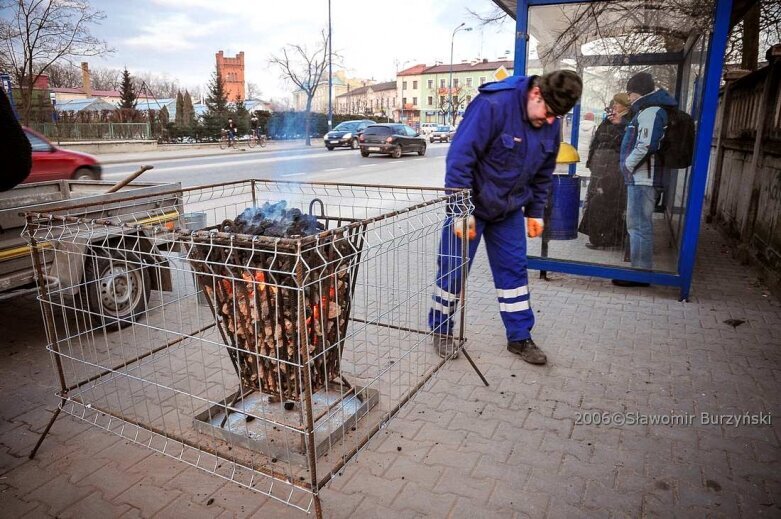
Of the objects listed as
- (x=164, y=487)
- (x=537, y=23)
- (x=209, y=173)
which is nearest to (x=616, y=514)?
(x=164, y=487)

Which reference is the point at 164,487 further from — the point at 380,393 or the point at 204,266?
the point at 380,393

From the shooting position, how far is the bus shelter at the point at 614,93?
504 centimetres

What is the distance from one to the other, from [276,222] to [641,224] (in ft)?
13.4

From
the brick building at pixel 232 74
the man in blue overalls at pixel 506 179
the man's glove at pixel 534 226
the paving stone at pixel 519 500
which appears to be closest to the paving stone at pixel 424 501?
the paving stone at pixel 519 500

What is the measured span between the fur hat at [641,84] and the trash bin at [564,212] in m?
1.03

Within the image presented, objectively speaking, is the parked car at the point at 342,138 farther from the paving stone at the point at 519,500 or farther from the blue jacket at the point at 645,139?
the paving stone at the point at 519,500

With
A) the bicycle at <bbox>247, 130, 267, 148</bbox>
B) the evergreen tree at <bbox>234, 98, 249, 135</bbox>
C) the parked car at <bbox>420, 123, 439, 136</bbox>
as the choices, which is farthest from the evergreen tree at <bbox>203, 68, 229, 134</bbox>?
the parked car at <bbox>420, 123, 439, 136</bbox>

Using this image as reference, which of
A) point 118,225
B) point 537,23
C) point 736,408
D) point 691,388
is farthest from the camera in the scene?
point 537,23

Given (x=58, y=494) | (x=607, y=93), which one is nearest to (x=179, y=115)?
(x=607, y=93)

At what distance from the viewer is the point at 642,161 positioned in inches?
209

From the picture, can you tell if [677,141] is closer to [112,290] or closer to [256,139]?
[112,290]

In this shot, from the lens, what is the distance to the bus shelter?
16.5 ft

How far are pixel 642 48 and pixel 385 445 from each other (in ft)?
17.2

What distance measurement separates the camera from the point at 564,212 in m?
5.80
